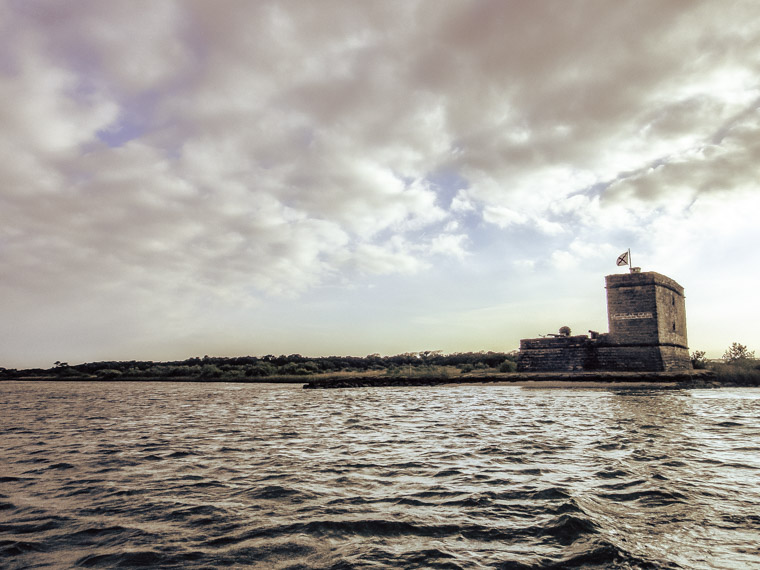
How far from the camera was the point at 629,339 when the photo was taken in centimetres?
2742

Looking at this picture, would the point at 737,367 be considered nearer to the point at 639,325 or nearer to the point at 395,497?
the point at 639,325

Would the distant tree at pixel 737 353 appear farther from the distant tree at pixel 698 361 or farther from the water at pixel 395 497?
the water at pixel 395 497

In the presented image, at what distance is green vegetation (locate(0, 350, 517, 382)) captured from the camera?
1802 inches

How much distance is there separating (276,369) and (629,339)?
42.8m

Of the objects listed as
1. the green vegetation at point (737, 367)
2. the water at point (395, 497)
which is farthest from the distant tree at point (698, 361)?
the water at point (395, 497)

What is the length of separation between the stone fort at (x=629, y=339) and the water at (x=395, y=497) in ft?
52.1

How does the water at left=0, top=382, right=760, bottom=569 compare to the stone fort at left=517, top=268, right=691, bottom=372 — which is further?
the stone fort at left=517, top=268, right=691, bottom=372

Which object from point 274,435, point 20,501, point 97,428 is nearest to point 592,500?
point 20,501

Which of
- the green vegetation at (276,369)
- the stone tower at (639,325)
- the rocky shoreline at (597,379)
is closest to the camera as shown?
the rocky shoreline at (597,379)

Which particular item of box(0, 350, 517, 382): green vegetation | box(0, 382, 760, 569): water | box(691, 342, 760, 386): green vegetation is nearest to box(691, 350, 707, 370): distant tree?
box(691, 342, 760, 386): green vegetation

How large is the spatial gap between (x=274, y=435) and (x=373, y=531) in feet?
24.8

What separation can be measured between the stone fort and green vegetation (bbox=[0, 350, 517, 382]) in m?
7.34

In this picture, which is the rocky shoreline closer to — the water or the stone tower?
the stone tower

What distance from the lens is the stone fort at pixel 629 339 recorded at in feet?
87.8
